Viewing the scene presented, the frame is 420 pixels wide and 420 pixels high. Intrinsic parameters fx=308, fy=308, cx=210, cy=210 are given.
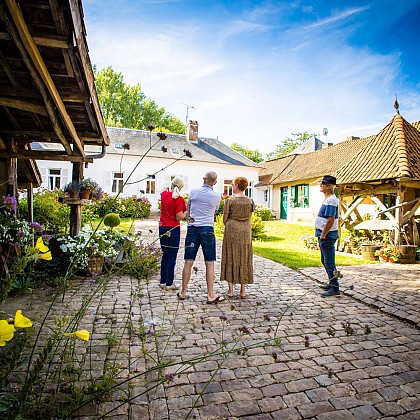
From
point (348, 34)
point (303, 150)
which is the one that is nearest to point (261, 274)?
point (348, 34)

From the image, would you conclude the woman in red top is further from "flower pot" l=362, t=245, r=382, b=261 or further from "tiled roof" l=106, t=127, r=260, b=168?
"tiled roof" l=106, t=127, r=260, b=168

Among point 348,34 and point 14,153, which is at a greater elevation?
point 348,34

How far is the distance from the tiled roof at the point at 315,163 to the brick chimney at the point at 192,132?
7.16 metres

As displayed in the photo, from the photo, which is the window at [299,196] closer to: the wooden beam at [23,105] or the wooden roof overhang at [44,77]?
the wooden roof overhang at [44,77]

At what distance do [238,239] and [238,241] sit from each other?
1.2 inches

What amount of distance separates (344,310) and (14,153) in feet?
19.6

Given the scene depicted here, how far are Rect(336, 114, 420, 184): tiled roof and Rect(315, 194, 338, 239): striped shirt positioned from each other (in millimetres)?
4896

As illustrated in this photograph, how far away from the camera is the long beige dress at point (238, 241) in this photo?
181 inches

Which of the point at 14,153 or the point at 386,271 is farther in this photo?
the point at 386,271

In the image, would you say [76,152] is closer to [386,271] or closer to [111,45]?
[111,45]

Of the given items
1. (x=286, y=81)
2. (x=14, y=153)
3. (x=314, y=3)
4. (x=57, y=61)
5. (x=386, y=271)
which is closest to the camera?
(x=57, y=61)

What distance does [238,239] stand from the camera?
4629 mm

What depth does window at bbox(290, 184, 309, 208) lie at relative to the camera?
2267cm

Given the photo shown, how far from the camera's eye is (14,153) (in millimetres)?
5379
